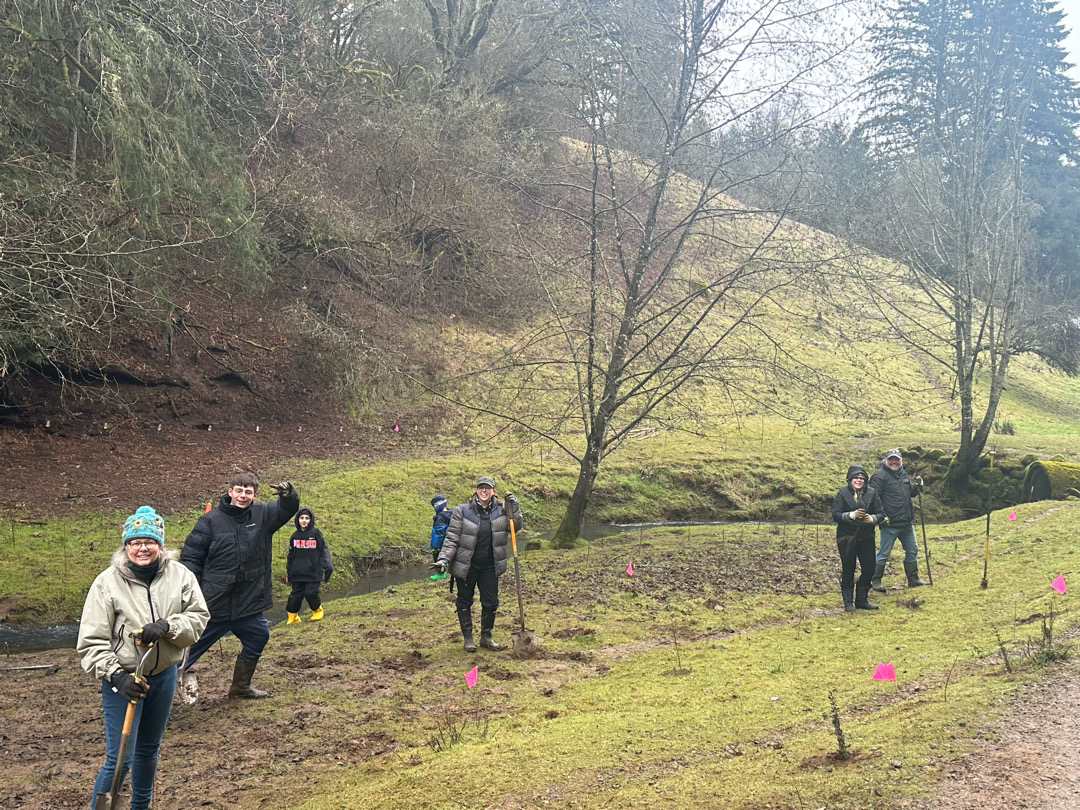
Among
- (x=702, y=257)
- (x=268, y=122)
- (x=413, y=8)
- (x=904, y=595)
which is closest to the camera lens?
(x=904, y=595)

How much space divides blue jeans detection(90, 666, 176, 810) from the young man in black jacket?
6.49 feet

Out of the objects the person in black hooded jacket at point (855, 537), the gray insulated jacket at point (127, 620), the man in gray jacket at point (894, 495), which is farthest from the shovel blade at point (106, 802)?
the man in gray jacket at point (894, 495)

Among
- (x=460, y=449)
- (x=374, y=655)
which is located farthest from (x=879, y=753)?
(x=460, y=449)

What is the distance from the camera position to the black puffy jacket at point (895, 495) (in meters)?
11.1

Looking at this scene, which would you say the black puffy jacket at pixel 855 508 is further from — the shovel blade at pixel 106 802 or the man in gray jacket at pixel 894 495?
the shovel blade at pixel 106 802

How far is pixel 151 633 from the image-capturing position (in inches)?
178

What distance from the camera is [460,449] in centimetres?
2283

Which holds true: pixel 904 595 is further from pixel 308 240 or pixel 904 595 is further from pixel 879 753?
pixel 308 240

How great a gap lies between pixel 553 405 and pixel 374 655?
16.6 meters

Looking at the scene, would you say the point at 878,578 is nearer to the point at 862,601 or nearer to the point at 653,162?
the point at 862,601

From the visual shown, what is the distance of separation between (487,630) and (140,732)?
4.75m

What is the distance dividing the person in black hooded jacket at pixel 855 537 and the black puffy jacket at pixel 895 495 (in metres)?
0.64

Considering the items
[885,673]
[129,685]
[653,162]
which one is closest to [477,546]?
[885,673]

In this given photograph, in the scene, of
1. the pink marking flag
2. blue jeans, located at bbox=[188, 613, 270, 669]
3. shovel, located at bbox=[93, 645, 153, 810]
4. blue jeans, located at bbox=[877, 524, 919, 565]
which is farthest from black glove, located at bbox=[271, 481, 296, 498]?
blue jeans, located at bbox=[877, 524, 919, 565]
